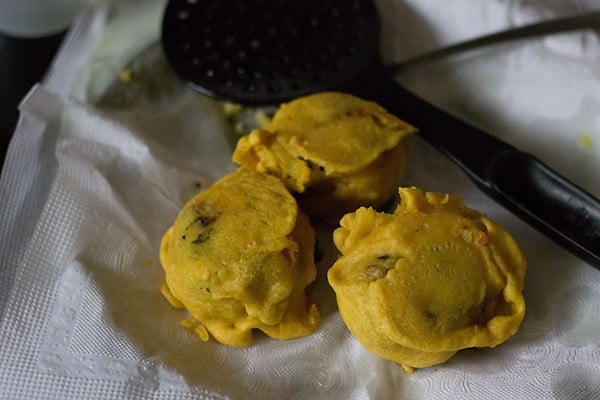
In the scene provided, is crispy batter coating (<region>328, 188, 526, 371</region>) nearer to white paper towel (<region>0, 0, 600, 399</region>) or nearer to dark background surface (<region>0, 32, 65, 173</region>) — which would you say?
white paper towel (<region>0, 0, 600, 399</region>)

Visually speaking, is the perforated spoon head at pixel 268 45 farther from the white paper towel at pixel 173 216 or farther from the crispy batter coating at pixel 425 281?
the crispy batter coating at pixel 425 281

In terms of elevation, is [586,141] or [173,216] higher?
[586,141]

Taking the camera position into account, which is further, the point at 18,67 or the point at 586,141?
the point at 18,67

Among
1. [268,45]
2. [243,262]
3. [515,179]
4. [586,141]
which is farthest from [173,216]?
[586,141]

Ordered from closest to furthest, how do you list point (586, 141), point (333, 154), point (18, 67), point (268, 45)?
point (333, 154)
point (586, 141)
point (268, 45)
point (18, 67)

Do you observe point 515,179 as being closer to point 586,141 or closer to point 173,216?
point 586,141

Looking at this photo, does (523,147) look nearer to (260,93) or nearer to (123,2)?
(260,93)

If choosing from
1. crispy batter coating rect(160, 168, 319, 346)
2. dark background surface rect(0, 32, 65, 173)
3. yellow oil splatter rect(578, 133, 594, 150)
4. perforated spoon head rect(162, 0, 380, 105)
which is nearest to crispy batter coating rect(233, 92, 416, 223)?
crispy batter coating rect(160, 168, 319, 346)

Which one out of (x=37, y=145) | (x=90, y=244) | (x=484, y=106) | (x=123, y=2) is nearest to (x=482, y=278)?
(x=484, y=106)
